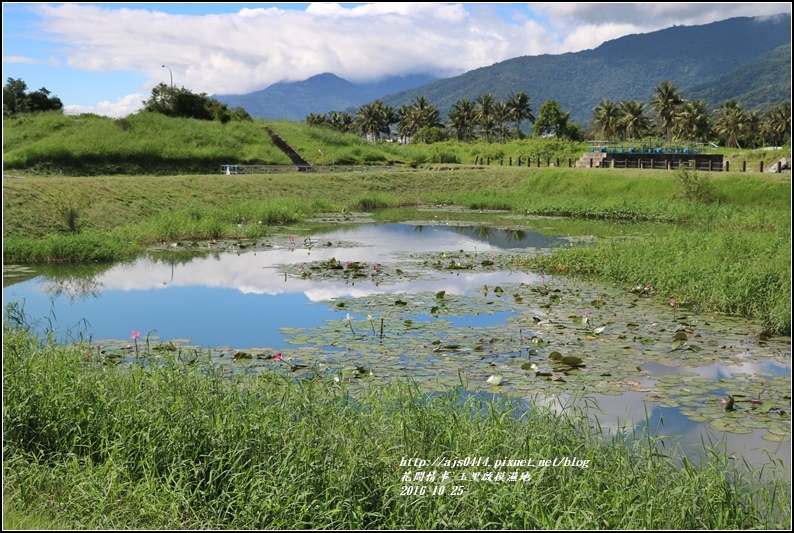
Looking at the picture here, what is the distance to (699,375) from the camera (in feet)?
29.4

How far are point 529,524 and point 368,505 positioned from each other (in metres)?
1.17

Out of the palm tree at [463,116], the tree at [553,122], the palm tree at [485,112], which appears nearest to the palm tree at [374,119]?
the palm tree at [463,116]

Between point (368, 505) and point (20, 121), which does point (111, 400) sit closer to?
point (368, 505)

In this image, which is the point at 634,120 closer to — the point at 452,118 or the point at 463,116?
the point at 463,116

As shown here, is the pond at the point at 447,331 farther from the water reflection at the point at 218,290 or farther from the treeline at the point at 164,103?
the treeline at the point at 164,103

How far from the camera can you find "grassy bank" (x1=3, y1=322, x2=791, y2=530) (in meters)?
5.00

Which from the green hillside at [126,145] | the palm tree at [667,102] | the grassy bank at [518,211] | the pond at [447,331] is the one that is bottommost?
the pond at [447,331]

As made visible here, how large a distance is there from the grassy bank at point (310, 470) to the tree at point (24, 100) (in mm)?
51735

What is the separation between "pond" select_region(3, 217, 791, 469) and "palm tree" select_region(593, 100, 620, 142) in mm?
68857

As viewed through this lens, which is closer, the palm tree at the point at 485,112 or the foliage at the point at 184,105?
the foliage at the point at 184,105

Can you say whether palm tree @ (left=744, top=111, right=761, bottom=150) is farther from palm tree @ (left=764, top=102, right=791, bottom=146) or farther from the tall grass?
the tall grass

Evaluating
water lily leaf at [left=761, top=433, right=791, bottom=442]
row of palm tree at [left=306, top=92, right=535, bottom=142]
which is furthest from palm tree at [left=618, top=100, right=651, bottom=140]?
water lily leaf at [left=761, top=433, right=791, bottom=442]

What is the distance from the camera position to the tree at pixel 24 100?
51344 mm

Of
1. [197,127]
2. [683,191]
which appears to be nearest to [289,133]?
[197,127]
